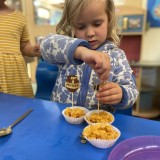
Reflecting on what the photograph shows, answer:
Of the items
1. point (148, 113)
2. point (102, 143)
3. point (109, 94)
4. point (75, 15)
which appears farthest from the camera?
point (148, 113)

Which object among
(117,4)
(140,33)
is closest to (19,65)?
(140,33)

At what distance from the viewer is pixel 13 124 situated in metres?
0.59

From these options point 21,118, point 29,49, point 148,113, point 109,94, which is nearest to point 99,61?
point 109,94

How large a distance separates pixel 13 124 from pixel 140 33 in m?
1.83

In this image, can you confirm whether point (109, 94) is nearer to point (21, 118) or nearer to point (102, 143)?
point (102, 143)

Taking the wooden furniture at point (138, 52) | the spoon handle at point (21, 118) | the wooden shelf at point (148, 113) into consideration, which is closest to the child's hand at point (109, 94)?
the spoon handle at point (21, 118)

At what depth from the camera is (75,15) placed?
2.53 feet

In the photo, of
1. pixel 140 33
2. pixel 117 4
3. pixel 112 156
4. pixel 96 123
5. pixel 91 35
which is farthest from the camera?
pixel 117 4

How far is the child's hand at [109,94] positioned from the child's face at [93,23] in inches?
10.2

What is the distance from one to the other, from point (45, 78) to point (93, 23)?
0.48m

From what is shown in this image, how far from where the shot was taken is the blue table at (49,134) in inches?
18.4

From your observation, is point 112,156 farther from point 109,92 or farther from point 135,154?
point 109,92

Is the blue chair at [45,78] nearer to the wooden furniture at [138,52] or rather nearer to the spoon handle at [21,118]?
the spoon handle at [21,118]

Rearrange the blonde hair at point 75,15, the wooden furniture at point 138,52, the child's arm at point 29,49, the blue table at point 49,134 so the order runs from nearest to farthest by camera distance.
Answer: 1. the blue table at point 49,134
2. the blonde hair at point 75,15
3. the child's arm at point 29,49
4. the wooden furniture at point 138,52
